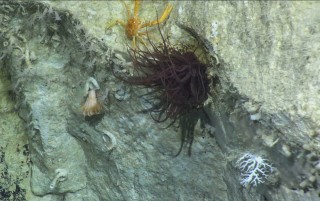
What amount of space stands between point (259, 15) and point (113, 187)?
172 centimetres

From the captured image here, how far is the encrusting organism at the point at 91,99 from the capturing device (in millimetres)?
2605

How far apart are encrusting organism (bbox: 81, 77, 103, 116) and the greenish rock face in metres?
0.03

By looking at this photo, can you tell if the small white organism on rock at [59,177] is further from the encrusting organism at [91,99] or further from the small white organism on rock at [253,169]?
the small white organism on rock at [253,169]

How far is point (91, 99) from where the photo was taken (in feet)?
8.56

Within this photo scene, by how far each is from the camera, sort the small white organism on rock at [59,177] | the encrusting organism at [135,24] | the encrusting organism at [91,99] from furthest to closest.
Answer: the small white organism on rock at [59,177], the encrusting organism at [91,99], the encrusting organism at [135,24]

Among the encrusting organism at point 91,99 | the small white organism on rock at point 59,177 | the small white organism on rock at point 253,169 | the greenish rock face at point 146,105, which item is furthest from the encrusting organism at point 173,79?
the small white organism on rock at point 59,177

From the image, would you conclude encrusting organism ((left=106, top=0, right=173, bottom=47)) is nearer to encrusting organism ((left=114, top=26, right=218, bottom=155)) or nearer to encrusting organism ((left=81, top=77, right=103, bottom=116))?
encrusting organism ((left=114, top=26, right=218, bottom=155))

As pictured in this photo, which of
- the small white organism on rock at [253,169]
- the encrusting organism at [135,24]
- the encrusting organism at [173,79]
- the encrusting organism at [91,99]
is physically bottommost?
the encrusting organism at [91,99]

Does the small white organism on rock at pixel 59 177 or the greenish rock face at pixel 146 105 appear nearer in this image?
the greenish rock face at pixel 146 105

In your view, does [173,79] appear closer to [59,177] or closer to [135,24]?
[135,24]

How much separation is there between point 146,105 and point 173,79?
1.30 feet

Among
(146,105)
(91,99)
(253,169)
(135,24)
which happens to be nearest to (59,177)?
(91,99)

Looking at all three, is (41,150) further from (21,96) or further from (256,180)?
(256,180)

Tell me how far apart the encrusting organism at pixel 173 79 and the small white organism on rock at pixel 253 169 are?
1.37 feet
